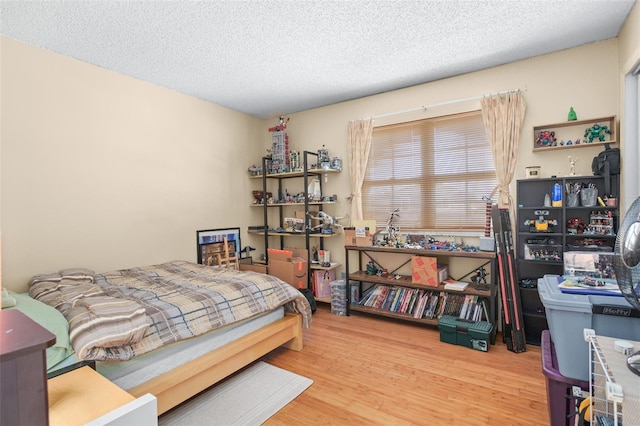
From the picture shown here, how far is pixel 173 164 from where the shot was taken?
391 cm

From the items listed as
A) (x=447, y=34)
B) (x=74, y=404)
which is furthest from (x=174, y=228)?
(x=447, y=34)

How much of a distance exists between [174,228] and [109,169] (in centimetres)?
95

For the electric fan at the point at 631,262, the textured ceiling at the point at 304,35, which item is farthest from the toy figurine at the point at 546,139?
the electric fan at the point at 631,262

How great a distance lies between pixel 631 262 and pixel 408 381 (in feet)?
5.65

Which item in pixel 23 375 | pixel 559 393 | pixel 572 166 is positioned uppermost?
pixel 572 166

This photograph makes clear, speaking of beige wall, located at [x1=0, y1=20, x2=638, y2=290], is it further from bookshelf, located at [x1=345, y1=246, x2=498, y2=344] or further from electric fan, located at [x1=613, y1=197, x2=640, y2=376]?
electric fan, located at [x1=613, y1=197, x2=640, y2=376]

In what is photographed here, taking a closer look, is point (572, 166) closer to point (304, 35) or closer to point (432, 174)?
point (432, 174)

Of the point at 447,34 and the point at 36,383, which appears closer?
the point at 36,383

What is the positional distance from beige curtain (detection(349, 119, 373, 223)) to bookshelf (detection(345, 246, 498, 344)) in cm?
63

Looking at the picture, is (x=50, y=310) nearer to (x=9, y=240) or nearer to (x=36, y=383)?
(x=9, y=240)

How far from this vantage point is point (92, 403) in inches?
45.5

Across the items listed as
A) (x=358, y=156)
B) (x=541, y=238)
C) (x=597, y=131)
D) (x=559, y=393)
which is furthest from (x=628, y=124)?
(x=358, y=156)

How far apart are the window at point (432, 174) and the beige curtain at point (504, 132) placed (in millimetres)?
94

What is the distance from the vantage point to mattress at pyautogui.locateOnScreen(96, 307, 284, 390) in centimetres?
177
